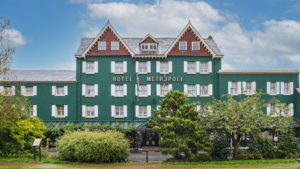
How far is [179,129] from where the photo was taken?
2058 centimetres

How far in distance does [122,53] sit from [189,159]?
17780 mm

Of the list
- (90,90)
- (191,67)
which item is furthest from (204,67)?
(90,90)

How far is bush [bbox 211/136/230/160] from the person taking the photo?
21.0 m

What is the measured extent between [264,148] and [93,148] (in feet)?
44.2

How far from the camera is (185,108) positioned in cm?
2073

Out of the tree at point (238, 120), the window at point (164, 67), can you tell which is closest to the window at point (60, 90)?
the window at point (164, 67)

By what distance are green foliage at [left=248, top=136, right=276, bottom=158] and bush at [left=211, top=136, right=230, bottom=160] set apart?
224cm

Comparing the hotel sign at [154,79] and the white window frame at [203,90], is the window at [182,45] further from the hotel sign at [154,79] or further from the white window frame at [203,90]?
the white window frame at [203,90]

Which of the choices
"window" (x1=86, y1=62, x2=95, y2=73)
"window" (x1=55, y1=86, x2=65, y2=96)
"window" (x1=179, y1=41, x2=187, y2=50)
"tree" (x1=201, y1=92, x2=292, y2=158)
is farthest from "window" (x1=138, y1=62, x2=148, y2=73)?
"tree" (x1=201, y1=92, x2=292, y2=158)

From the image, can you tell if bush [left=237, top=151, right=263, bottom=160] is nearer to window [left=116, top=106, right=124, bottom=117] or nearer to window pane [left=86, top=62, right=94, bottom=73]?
window [left=116, top=106, right=124, bottom=117]

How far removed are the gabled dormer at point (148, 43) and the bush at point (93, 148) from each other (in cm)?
1639

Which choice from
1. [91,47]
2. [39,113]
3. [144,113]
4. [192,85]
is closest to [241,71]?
[192,85]

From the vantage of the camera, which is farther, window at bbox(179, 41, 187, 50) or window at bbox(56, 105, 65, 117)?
window at bbox(179, 41, 187, 50)

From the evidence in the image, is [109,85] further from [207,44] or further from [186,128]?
[186,128]
